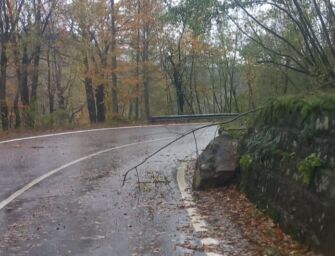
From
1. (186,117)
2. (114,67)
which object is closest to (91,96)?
(114,67)

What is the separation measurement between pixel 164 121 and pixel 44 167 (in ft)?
52.2

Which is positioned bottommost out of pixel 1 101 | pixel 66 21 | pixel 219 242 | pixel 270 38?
pixel 219 242

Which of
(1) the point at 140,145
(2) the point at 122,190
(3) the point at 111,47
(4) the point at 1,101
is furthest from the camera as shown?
(3) the point at 111,47

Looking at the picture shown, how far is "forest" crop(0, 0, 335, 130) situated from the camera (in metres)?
15.6

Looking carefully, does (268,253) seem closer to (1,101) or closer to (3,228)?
(3,228)

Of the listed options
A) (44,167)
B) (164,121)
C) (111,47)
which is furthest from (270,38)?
(44,167)

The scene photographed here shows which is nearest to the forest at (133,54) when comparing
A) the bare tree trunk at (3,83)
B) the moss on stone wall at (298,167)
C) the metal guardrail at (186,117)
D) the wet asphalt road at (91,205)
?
the bare tree trunk at (3,83)

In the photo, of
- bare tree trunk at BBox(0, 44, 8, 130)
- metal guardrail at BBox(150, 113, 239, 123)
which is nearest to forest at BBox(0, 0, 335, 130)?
bare tree trunk at BBox(0, 44, 8, 130)

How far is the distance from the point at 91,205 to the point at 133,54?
94.0ft

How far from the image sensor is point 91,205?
27.6 ft

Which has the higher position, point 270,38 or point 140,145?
point 270,38

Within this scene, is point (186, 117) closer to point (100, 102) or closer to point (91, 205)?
point (100, 102)

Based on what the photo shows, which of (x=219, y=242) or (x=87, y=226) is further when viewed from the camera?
(x=87, y=226)

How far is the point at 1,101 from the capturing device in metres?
27.5
